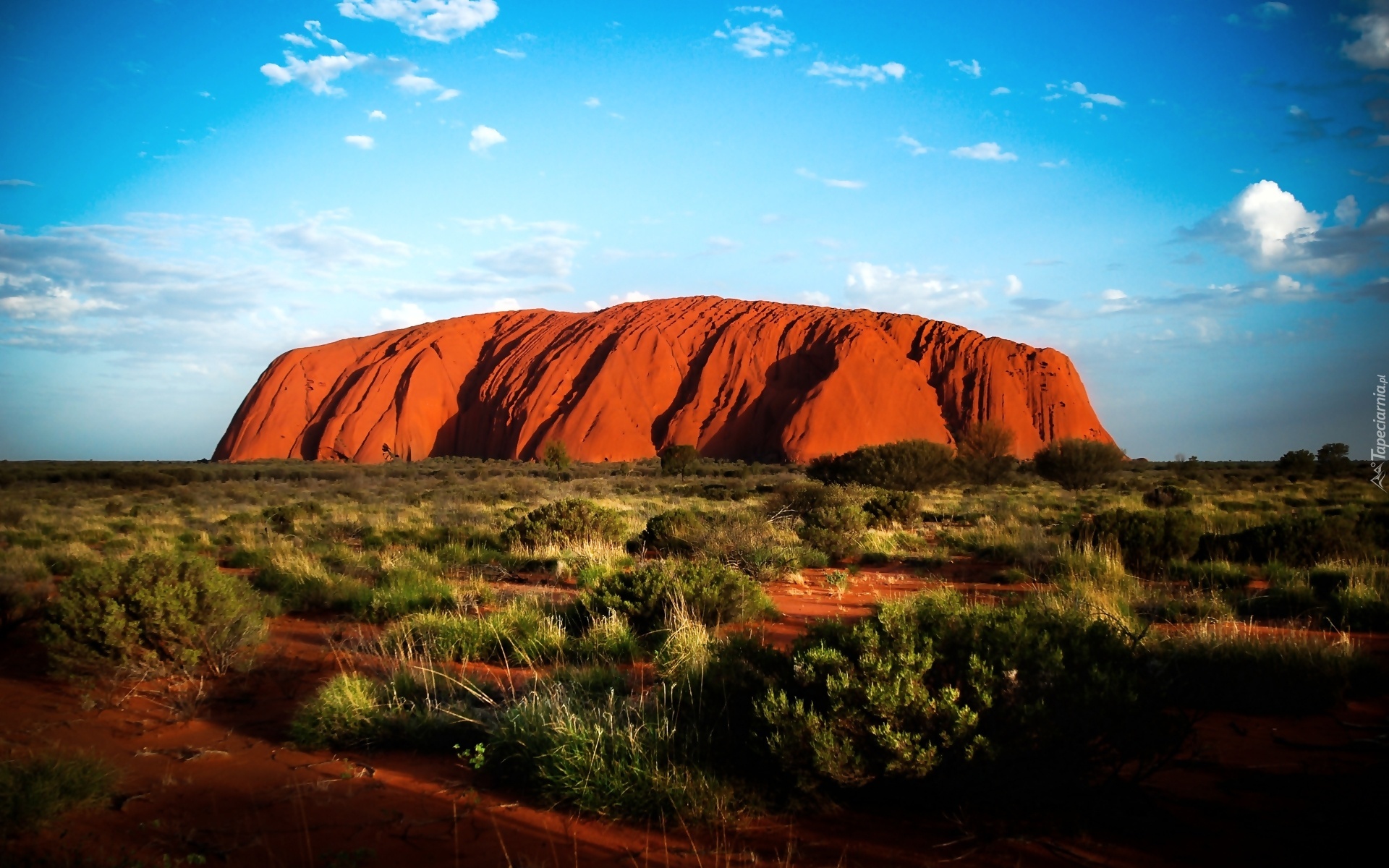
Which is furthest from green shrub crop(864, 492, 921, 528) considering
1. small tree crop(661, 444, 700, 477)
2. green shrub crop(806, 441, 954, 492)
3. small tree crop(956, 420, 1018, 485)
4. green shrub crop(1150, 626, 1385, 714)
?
small tree crop(661, 444, 700, 477)

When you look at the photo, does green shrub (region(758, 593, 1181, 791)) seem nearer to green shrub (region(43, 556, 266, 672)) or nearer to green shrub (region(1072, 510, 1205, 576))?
green shrub (region(43, 556, 266, 672))

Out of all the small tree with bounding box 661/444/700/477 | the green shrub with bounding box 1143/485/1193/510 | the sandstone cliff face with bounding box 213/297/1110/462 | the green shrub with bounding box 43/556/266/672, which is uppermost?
the sandstone cliff face with bounding box 213/297/1110/462

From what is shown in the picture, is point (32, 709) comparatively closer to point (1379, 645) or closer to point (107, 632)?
point (107, 632)

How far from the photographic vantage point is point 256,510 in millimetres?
18891

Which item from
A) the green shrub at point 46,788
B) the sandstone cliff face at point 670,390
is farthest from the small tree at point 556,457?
the green shrub at point 46,788

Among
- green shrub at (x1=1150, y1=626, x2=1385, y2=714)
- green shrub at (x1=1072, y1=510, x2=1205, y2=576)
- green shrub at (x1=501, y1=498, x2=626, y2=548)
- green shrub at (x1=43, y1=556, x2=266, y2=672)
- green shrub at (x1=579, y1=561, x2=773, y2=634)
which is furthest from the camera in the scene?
green shrub at (x1=501, y1=498, x2=626, y2=548)

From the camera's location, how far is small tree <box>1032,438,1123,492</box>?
27094 millimetres

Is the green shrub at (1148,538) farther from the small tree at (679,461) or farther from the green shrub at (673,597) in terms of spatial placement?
the small tree at (679,461)

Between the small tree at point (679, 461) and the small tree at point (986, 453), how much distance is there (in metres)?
13.6

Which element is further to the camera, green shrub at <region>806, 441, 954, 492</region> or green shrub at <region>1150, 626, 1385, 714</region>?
green shrub at <region>806, 441, 954, 492</region>

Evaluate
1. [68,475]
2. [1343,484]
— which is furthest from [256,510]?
[1343,484]

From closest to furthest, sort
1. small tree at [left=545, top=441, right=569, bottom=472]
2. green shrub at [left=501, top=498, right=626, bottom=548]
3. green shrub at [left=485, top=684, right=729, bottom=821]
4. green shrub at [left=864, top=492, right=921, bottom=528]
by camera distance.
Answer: green shrub at [left=485, top=684, right=729, bottom=821] < green shrub at [left=501, top=498, right=626, bottom=548] < green shrub at [left=864, top=492, right=921, bottom=528] < small tree at [left=545, top=441, right=569, bottom=472]

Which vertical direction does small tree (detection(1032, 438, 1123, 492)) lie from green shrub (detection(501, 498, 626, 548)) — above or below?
above

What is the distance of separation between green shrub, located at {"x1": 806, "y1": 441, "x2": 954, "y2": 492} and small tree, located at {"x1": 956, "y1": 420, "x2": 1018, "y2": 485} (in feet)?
19.8
